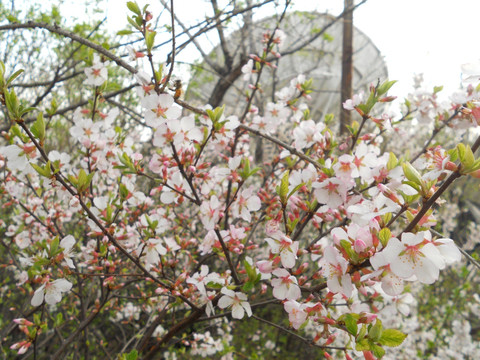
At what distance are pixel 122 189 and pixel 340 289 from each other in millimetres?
1107

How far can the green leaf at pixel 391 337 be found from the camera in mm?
906

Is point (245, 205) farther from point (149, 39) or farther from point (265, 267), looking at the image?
point (149, 39)

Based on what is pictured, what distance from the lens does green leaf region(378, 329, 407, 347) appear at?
0.91m

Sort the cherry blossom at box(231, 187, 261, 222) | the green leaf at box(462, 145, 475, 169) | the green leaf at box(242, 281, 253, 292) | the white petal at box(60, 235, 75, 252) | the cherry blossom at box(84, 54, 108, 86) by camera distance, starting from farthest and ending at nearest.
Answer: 1. the cherry blossom at box(84, 54, 108, 86)
2. the cherry blossom at box(231, 187, 261, 222)
3. the white petal at box(60, 235, 75, 252)
4. the green leaf at box(242, 281, 253, 292)
5. the green leaf at box(462, 145, 475, 169)

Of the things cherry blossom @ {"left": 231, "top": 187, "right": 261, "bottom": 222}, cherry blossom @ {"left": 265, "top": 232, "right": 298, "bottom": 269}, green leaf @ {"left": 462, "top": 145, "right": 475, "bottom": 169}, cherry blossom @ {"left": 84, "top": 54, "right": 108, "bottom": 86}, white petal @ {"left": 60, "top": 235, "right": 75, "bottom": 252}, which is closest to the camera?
green leaf @ {"left": 462, "top": 145, "right": 475, "bottom": 169}

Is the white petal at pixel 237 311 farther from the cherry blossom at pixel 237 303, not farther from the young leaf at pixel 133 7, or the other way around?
the young leaf at pixel 133 7

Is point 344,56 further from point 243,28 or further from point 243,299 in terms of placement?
point 243,299

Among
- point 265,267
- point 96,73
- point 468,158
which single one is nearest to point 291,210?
point 265,267

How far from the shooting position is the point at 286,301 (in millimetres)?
1197

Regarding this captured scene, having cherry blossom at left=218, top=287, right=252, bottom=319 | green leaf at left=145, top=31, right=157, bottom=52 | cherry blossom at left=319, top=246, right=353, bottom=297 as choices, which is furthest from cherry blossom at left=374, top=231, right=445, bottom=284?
green leaf at left=145, top=31, right=157, bottom=52

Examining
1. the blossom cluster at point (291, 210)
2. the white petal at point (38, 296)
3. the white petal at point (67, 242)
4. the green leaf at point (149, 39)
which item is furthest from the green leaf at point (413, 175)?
the white petal at point (38, 296)

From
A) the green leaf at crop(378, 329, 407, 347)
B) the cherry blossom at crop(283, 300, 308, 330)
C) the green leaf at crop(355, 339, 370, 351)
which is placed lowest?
the cherry blossom at crop(283, 300, 308, 330)

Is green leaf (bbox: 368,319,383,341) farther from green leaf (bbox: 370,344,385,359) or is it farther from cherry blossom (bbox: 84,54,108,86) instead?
cherry blossom (bbox: 84,54,108,86)

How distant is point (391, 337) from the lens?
92cm
